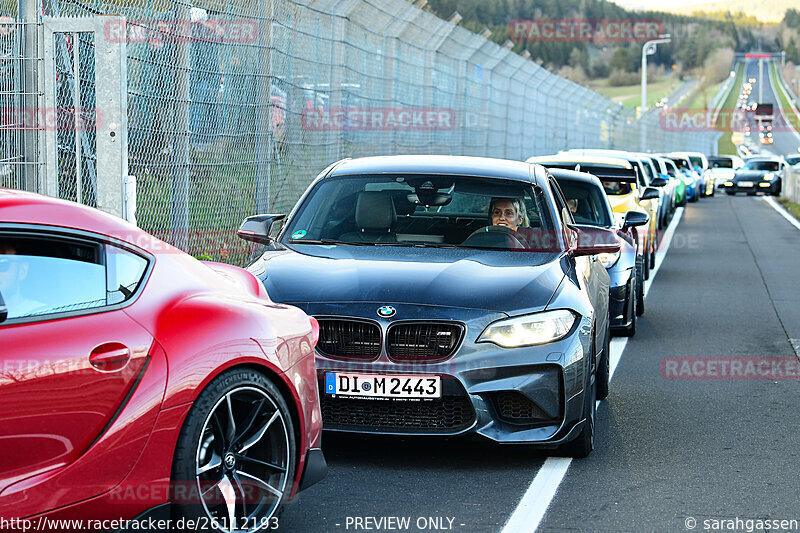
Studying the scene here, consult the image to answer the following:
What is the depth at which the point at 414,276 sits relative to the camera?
20.6 feet

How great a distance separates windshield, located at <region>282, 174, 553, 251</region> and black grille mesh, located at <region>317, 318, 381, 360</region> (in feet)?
4.01

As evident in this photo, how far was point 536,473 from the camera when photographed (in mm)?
6000

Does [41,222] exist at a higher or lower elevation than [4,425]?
higher

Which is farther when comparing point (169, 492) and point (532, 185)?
point (532, 185)

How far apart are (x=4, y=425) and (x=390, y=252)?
335 centimetres

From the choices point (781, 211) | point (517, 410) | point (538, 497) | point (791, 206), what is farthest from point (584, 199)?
point (791, 206)

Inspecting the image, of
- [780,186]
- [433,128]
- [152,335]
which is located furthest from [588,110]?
[152,335]

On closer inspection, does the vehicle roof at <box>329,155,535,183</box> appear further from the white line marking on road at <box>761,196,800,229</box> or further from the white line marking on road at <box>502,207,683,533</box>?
the white line marking on road at <box>761,196,800,229</box>

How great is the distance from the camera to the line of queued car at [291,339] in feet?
12.9

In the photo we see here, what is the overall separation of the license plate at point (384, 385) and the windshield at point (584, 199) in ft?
19.8

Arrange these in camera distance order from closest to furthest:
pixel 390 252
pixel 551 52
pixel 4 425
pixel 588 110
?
pixel 4 425, pixel 390 252, pixel 588 110, pixel 551 52

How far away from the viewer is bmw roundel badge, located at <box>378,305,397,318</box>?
590cm

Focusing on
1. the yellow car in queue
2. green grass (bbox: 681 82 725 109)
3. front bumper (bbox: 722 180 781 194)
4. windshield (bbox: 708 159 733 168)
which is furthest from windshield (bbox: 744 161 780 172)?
green grass (bbox: 681 82 725 109)

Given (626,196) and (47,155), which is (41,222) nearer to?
(47,155)
